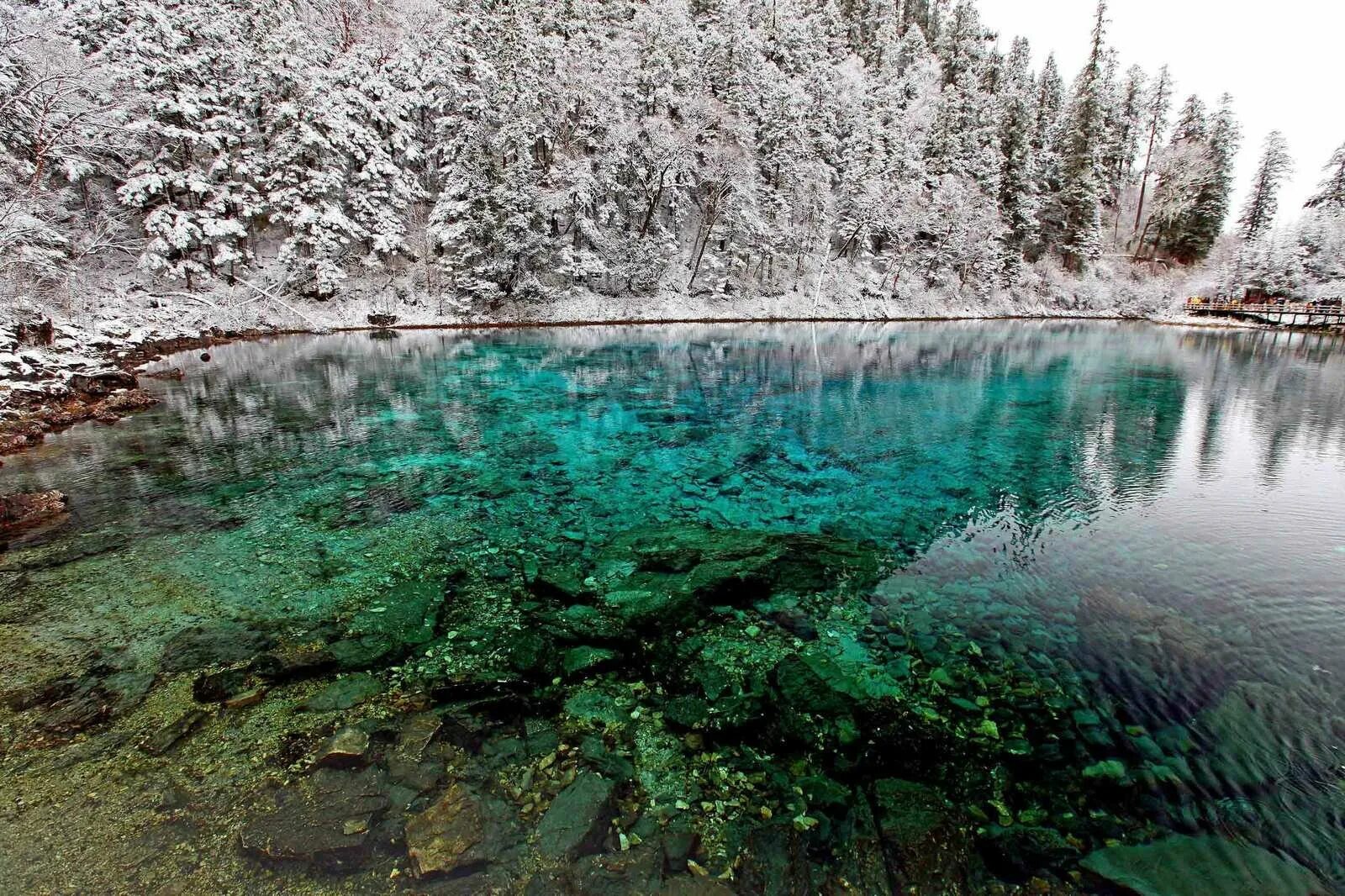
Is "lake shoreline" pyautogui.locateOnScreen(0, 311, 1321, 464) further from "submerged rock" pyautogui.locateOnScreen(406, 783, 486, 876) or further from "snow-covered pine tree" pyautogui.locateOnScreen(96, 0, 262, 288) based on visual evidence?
"submerged rock" pyautogui.locateOnScreen(406, 783, 486, 876)

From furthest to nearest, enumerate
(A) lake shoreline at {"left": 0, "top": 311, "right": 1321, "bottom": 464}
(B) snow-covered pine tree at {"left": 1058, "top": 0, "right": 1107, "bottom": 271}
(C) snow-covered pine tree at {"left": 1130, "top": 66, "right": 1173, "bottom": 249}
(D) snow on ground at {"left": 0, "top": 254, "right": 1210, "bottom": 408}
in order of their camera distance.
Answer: (C) snow-covered pine tree at {"left": 1130, "top": 66, "right": 1173, "bottom": 249}, (B) snow-covered pine tree at {"left": 1058, "top": 0, "right": 1107, "bottom": 271}, (D) snow on ground at {"left": 0, "top": 254, "right": 1210, "bottom": 408}, (A) lake shoreline at {"left": 0, "top": 311, "right": 1321, "bottom": 464}

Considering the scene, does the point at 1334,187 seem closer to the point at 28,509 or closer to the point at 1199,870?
the point at 1199,870

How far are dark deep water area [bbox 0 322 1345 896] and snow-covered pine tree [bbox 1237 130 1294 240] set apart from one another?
236ft

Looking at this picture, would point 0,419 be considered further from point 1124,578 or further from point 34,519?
point 1124,578

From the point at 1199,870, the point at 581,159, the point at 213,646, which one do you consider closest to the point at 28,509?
the point at 213,646

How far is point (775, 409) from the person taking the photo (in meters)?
15.3

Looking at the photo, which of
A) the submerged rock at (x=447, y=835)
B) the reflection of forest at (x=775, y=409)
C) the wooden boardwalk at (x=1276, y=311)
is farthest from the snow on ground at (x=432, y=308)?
the submerged rock at (x=447, y=835)

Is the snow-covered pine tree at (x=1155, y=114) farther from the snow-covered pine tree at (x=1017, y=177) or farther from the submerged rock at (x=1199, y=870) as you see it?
the submerged rock at (x=1199, y=870)

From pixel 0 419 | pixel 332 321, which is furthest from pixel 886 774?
pixel 332 321

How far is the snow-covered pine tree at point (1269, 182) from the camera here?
190 feet

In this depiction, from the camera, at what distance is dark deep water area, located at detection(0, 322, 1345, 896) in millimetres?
3158

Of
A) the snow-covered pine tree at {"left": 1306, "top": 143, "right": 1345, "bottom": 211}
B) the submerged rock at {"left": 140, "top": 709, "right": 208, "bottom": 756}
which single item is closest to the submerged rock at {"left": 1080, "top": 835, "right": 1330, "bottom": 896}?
the submerged rock at {"left": 140, "top": 709, "right": 208, "bottom": 756}

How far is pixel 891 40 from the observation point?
218ft

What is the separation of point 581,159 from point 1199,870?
43.8 m
